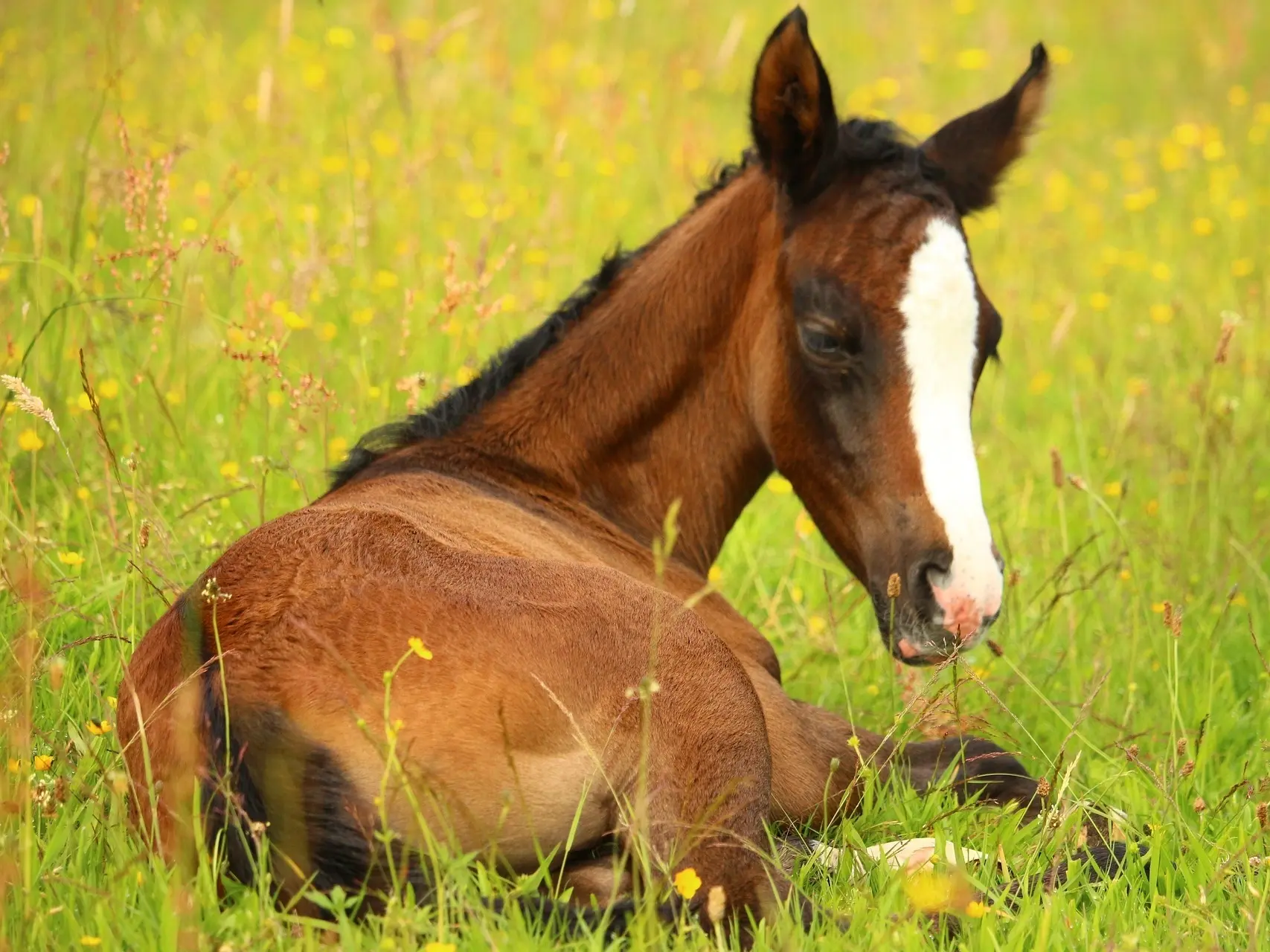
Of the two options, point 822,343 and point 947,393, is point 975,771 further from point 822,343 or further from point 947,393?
point 822,343

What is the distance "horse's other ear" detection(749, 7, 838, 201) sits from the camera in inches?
138

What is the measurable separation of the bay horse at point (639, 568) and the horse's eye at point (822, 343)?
11 mm

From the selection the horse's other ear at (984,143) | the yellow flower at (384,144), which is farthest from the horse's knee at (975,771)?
the yellow flower at (384,144)

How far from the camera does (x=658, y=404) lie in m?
3.94

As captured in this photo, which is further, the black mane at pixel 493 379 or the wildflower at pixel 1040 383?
the wildflower at pixel 1040 383

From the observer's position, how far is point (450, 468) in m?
3.89

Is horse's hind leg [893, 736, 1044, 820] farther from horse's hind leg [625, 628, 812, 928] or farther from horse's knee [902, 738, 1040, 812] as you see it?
horse's hind leg [625, 628, 812, 928]

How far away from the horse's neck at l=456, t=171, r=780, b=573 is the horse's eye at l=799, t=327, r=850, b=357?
14.3 inches

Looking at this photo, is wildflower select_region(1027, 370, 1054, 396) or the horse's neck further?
wildflower select_region(1027, 370, 1054, 396)

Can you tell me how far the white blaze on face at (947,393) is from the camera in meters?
3.23

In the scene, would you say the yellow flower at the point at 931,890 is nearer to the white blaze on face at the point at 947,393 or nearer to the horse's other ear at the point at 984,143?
the white blaze on face at the point at 947,393

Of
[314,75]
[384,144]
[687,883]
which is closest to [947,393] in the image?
[687,883]

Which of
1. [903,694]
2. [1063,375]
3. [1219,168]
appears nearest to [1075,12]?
[1219,168]

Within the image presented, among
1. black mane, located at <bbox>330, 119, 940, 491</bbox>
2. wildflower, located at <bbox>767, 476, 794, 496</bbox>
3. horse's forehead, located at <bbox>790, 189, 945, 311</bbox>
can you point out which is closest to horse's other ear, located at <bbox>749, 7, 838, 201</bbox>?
horse's forehead, located at <bbox>790, 189, 945, 311</bbox>
